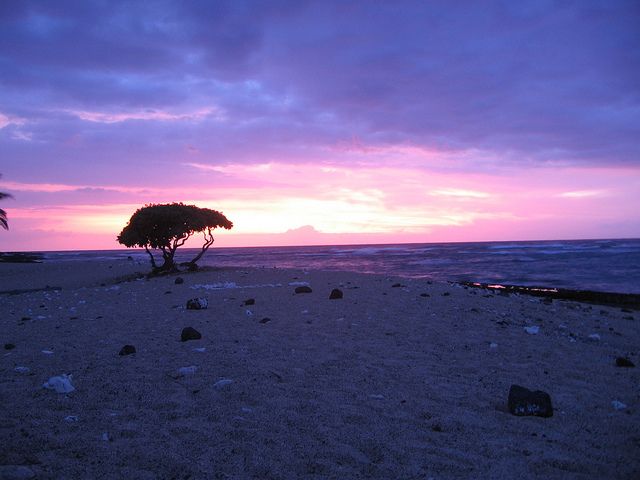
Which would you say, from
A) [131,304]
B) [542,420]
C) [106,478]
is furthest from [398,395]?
[131,304]

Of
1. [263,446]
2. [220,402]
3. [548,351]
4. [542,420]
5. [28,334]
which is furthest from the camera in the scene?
[28,334]

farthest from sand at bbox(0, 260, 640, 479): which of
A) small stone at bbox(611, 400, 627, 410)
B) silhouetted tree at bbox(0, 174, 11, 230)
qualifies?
silhouetted tree at bbox(0, 174, 11, 230)

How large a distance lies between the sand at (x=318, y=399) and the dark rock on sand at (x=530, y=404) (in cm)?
8

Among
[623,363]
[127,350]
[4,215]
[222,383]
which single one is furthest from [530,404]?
[4,215]

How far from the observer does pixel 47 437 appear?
375 centimetres

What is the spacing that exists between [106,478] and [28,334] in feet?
21.4

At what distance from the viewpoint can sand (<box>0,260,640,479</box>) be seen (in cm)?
344

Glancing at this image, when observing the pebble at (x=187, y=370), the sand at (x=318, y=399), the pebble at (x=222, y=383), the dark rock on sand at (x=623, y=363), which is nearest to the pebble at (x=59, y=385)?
the sand at (x=318, y=399)

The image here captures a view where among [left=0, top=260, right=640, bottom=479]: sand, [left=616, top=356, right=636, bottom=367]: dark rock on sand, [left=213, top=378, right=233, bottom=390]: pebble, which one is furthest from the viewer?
[left=616, top=356, right=636, bottom=367]: dark rock on sand

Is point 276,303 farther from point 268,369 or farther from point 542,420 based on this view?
point 542,420

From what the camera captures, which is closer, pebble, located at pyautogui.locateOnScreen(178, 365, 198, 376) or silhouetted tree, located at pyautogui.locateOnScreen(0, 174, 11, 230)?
pebble, located at pyautogui.locateOnScreen(178, 365, 198, 376)

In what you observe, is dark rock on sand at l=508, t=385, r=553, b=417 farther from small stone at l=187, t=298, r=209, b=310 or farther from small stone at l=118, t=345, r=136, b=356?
small stone at l=187, t=298, r=209, b=310

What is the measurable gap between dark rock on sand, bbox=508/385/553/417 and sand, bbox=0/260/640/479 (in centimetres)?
8

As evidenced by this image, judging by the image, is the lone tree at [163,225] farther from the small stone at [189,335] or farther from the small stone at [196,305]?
the small stone at [189,335]
